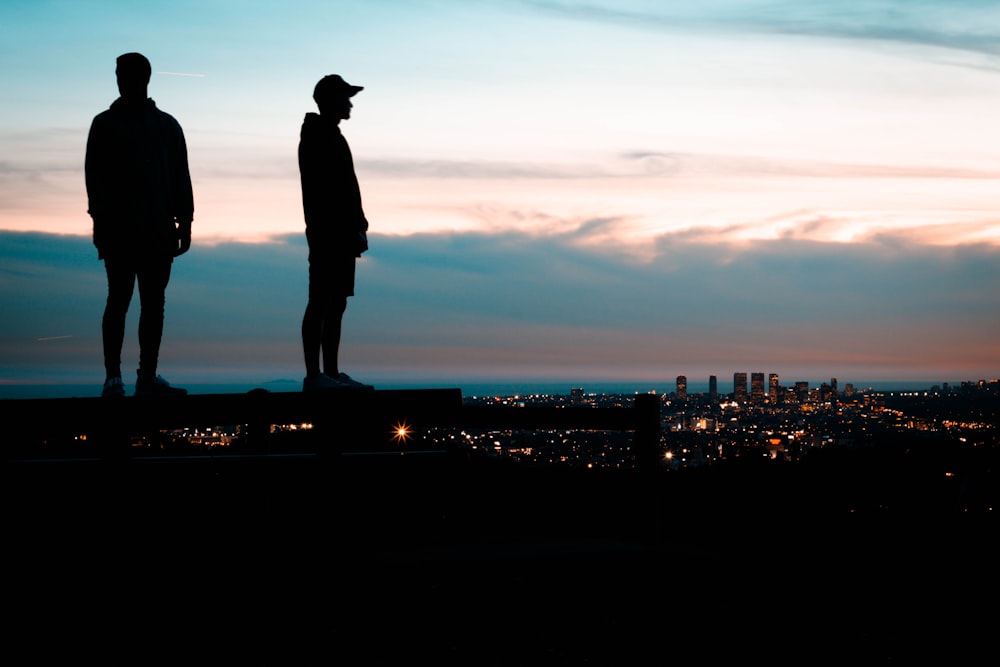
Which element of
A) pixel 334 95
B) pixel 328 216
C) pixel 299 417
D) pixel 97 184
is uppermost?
pixel 334 95

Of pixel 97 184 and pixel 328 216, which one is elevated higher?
pixel 97 184

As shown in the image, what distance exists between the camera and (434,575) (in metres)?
7.22

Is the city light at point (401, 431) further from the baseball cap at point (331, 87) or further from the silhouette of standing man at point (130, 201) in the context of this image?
the baseball cap at point (331, 87)

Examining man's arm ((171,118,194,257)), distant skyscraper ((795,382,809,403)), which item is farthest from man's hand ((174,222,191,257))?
distant skyscraper ((795,382,809,403))

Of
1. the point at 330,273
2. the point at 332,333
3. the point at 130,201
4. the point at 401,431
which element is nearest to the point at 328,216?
the point at 330,273

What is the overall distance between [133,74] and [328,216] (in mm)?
1788

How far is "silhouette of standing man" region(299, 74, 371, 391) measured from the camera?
8.05 m

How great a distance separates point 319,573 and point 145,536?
1.41 meters

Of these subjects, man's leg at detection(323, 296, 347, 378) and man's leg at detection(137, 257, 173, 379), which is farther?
man's leg at detection(323, 296, 347, 378)

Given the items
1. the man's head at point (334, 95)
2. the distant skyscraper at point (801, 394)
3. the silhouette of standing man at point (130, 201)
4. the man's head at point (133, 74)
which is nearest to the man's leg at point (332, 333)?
the silhouette of standing man at point (130, 201)

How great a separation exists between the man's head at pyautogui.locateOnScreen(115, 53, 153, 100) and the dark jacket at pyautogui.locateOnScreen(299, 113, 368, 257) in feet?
4.04

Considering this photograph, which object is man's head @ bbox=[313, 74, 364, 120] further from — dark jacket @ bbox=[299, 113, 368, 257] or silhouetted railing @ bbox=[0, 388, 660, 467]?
silhouetted railing @ bbox=[0, 388, 660, 467]

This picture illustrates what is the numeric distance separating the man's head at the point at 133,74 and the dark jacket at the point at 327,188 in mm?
1232

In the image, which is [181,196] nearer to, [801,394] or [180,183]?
[180,183]
